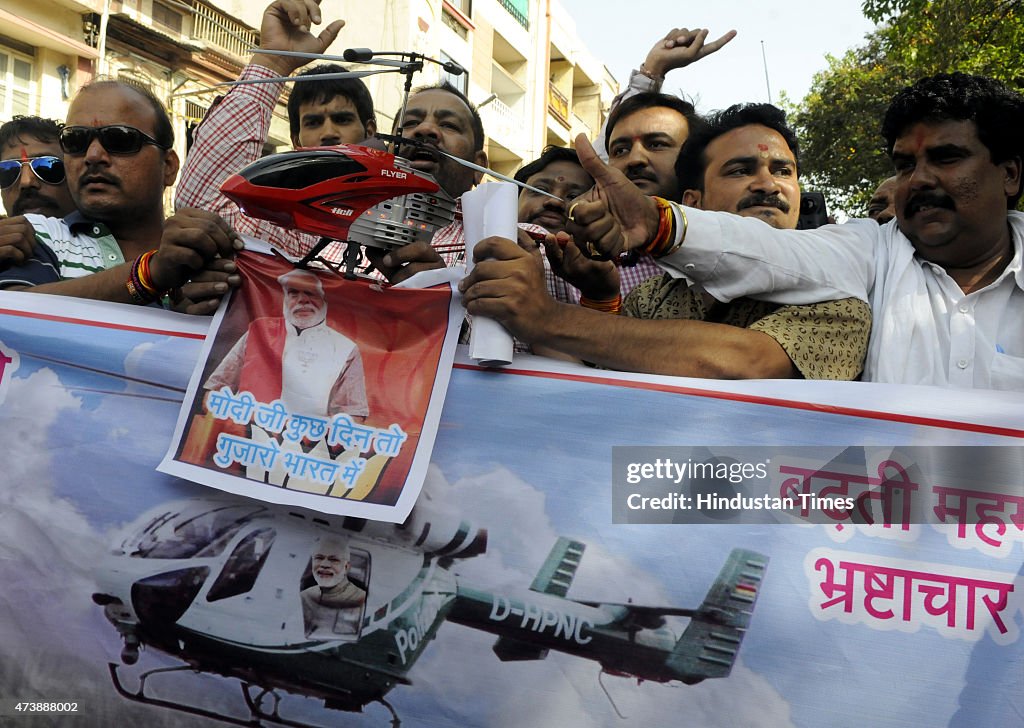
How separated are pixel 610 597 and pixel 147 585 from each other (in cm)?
93

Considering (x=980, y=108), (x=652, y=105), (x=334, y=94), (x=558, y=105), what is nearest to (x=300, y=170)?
(x=980, y=108)

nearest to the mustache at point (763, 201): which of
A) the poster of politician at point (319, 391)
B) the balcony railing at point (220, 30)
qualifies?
the poster of politician at point (319, 391)

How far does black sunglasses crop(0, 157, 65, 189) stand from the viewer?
3600 millimetres

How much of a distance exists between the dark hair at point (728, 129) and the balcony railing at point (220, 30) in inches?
505

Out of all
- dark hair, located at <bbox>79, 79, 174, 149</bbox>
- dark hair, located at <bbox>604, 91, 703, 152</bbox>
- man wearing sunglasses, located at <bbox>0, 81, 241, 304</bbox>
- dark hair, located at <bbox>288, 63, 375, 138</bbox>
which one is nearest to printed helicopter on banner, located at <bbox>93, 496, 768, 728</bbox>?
man wearing sunglasses, located at <bbox>0, 81, 241, 304</bbox>

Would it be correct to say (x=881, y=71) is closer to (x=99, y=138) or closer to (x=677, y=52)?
(x=677, y=52)

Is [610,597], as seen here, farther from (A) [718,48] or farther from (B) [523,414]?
(A) [718,48]

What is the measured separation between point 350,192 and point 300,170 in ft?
0.37

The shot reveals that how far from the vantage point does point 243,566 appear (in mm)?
1951

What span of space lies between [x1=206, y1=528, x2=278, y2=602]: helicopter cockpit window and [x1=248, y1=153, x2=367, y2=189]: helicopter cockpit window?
0.70 meters

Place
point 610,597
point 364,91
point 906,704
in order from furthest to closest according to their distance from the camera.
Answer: point 364,91 < point 610,597 < point 906,704

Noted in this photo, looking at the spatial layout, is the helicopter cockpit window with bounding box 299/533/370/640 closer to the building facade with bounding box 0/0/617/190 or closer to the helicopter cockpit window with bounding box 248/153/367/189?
the helicopter cockpit window with bounding box 248/153/367/189

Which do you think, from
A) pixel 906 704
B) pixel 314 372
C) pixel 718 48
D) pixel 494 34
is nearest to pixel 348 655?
pixel 314 372

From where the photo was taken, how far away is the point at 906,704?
1.71 metres
